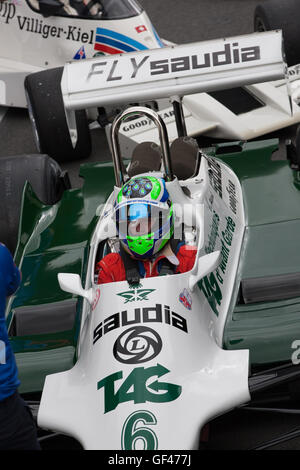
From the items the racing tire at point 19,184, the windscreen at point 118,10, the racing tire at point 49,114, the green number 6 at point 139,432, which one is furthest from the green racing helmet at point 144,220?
the windscreen at point 118,10

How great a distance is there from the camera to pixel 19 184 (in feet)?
21.1

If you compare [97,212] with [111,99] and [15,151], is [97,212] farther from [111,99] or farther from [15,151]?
[15,151]

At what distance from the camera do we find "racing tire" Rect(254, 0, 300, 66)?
837 cm

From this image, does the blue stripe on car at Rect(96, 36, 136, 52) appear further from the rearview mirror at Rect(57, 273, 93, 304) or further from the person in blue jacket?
the person in blue jacket

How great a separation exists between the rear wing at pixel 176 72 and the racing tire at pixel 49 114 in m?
1.94

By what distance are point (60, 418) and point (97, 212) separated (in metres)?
2.25

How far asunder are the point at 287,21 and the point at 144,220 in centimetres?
428

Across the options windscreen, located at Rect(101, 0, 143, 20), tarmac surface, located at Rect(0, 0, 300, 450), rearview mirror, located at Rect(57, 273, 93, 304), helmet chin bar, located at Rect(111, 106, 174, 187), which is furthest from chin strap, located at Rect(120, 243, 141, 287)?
windscreen, located at Rect(101, 0, 143, 20)

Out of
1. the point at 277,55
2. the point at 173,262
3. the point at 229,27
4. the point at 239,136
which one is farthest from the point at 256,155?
the point at 229,27

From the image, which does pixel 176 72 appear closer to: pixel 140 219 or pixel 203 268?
pixel 140 219

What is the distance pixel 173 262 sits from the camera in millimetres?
4918

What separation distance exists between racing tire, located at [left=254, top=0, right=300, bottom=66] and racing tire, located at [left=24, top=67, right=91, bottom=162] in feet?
6.84

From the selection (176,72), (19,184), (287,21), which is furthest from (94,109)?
(176,72)
